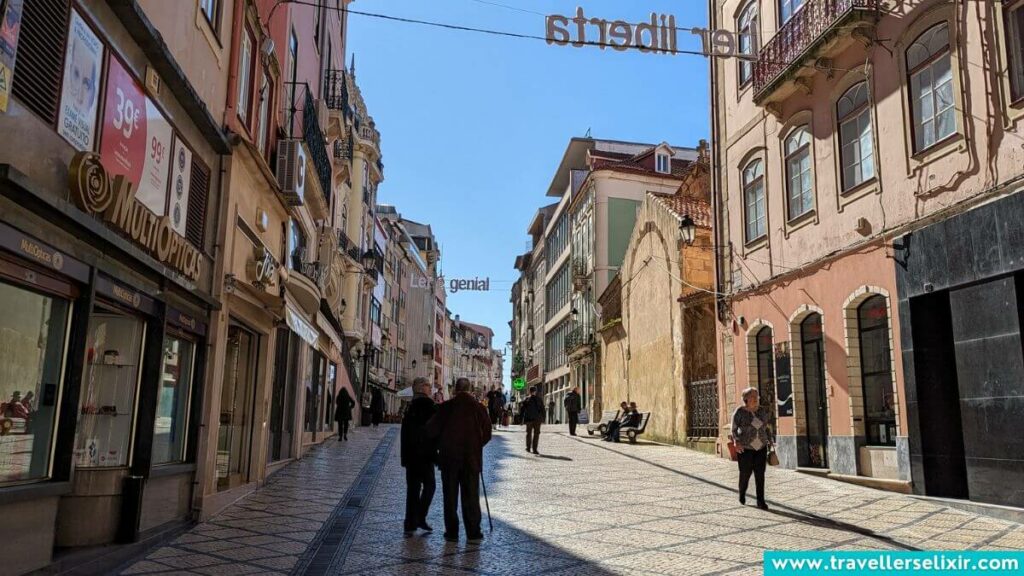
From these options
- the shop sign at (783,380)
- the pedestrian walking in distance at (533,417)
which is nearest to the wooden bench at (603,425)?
the pedestrian walking in distance at (533,417)

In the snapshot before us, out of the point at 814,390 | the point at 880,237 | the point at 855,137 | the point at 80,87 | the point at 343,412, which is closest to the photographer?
the point at 80,87

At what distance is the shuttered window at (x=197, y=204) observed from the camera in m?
8.92

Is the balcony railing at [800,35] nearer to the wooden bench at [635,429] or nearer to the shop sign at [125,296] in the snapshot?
the shop sign at [125,296]

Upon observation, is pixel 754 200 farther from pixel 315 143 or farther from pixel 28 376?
pixel 28 376

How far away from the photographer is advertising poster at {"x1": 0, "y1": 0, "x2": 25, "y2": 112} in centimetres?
477

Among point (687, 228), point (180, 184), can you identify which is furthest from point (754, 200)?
point (180, 184)

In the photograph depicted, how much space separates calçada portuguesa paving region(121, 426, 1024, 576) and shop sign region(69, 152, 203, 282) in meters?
2.81

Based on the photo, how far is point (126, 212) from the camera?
666 cm

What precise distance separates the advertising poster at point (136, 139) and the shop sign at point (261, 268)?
3.28 meters

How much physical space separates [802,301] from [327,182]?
41.7 ft

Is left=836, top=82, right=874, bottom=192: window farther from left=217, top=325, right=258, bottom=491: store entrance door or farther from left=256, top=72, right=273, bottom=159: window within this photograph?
left=217, top=325, right=258, bottom=491: store entrance door

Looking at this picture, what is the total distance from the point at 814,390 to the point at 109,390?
39.2 ft

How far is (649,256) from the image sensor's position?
24062 millimetres

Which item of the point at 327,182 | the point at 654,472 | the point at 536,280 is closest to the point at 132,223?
the point at 654,472
